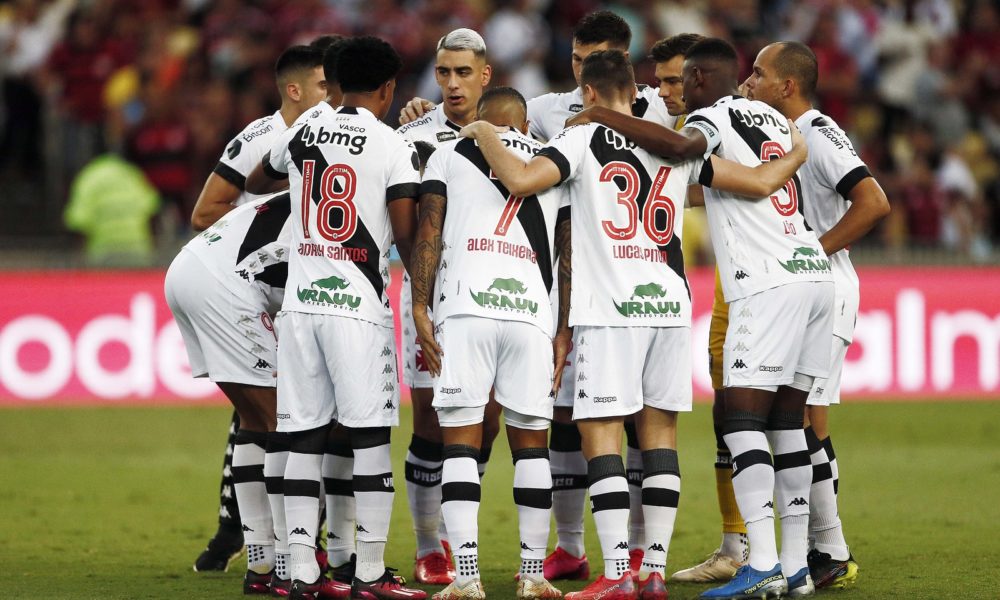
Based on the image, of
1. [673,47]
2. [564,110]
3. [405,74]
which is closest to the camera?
[673,47]

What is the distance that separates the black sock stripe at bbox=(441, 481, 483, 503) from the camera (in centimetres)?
718

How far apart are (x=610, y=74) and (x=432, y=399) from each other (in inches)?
84.4

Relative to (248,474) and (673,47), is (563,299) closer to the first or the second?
(673,47)

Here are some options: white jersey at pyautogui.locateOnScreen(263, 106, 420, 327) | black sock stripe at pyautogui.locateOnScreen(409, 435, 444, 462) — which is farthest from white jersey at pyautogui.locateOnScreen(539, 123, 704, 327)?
black sock stripe at pyautogui.locateOnScreen(409, 435, 444, 462)

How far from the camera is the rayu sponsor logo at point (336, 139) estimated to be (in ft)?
24.2

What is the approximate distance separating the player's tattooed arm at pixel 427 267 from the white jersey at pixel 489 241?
0.07 metres

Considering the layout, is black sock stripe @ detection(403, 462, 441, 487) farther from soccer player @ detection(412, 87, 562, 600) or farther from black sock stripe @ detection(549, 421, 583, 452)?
soccer player @ detection(412, 87, 562, 600)

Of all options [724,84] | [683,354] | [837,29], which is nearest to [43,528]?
[683,354]

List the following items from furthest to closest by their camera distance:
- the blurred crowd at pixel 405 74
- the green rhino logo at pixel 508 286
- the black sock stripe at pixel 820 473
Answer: the blurred crowd at pixel 405 74, the black sock stripe at pixel 820 473, the green rhino logo at pixel 508 286

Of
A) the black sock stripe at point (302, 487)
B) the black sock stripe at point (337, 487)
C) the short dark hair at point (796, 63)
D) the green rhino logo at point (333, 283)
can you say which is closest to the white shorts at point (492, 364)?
the green rhino logo at point (333, 283)

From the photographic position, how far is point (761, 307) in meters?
7.48

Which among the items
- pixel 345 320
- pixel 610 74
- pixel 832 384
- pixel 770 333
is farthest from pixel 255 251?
pixel 832 384

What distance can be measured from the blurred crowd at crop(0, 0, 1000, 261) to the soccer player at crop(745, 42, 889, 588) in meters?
9.77

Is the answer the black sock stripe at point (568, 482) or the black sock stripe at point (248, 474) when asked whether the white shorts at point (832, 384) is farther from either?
the black sock stripe at point (248, 474)
